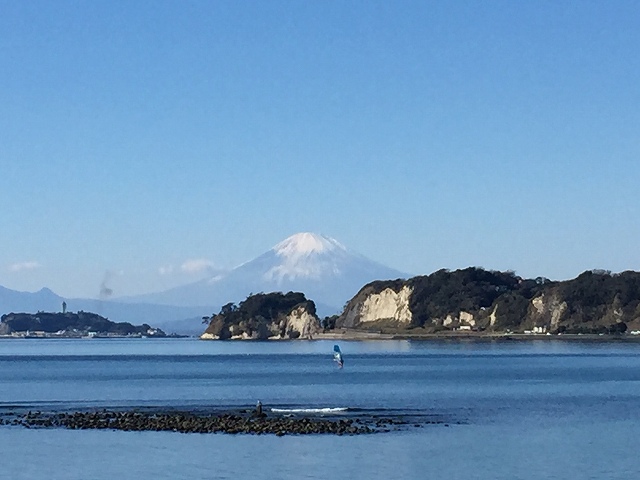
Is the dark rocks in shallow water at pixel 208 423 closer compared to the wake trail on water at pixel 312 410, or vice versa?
the dark rocks in shallow water at pixel 208 423

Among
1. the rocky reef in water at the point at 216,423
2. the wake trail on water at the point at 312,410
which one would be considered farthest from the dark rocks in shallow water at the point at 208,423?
the wake trail on water at the point at 312,410

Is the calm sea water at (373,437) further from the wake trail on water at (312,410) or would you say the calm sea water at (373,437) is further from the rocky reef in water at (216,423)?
the wake trail on water at (312,410)

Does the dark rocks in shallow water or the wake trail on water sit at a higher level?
the wake trail on water

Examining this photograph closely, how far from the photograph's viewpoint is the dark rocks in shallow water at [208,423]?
56.8 meters

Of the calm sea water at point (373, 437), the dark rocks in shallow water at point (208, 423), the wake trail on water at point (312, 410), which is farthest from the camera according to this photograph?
the wake trail on water at point (312, 410)

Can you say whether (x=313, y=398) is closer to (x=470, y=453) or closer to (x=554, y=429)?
(x=554, y=429)

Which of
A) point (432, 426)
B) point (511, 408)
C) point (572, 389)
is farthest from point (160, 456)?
point (572, 389)

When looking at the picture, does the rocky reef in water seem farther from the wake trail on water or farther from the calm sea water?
the wake trail on water

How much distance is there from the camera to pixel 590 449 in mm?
49031

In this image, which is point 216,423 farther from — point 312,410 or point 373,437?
point 312,410

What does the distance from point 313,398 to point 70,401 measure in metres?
16.2

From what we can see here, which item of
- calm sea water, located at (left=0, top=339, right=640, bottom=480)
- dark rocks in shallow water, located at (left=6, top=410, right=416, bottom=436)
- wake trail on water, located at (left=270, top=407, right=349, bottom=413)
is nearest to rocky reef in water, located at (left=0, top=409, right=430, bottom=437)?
dark rocks in shallow water, located at (left=6, top=410, right=416, bottom=436)

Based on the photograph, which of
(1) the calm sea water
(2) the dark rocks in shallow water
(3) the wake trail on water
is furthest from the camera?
(3) the wake trail on water

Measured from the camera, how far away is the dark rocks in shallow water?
56.8 metres
